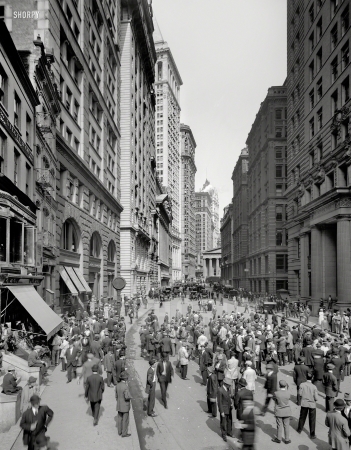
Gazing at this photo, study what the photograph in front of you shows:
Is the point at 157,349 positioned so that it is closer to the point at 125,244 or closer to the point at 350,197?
the point at 350,197

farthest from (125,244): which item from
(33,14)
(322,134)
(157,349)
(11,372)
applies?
(11,372)

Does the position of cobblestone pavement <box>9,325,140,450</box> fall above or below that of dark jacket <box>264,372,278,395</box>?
below

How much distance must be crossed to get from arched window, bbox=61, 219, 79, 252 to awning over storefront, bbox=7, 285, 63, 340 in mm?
12235

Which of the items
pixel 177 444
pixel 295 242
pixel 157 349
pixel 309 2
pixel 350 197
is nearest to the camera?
pixel 177 444

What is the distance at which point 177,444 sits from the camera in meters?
10.4

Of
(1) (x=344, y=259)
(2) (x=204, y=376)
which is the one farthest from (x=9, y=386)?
(1) (x=344, y=259)

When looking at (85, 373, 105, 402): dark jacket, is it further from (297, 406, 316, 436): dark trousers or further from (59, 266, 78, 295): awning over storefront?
(59, 266, 78, 295): awning over storefront

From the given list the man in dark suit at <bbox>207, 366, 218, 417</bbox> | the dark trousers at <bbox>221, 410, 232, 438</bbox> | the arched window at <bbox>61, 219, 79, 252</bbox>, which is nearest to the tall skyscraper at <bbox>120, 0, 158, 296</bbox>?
the arched window at <bbox>61, 219, 79, 252</bbox>

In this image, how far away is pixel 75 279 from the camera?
32.7 m

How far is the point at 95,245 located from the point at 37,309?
25.4 meters

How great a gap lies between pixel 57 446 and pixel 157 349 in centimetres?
895

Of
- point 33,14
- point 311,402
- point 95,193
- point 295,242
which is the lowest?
point 311,402

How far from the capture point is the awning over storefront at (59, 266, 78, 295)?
30391mm

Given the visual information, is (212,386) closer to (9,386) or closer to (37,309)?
(9,386)
